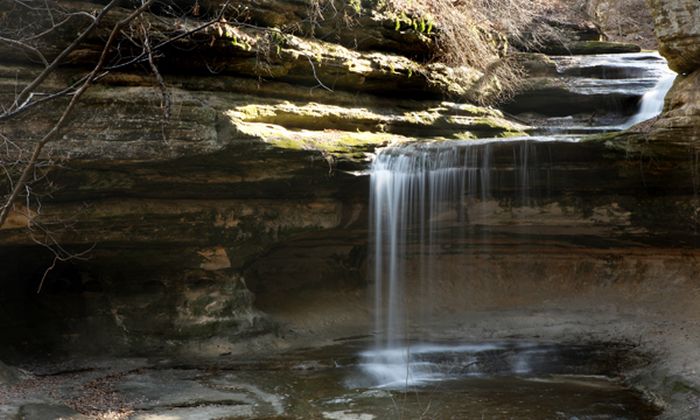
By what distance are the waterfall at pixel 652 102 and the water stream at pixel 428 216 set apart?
24mm

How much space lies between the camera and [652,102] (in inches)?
497

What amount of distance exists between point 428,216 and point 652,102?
465 cm


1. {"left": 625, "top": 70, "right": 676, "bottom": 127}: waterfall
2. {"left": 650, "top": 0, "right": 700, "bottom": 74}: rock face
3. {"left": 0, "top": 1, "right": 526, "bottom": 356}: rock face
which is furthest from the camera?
{"left": 625, "top": 70, "right": 676, "bottom": 127}: waterfall

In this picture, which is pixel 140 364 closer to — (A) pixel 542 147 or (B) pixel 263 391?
(B) pixel 263 391

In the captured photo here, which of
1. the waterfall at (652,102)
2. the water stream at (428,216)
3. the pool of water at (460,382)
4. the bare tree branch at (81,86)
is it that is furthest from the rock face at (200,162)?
the bare tree branch at (81,86)

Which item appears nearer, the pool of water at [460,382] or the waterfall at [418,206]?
the pool of water at [460,382]

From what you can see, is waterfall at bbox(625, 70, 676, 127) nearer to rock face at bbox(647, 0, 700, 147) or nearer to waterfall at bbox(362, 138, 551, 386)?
rock face at bbox(647, 0, 700, 147)

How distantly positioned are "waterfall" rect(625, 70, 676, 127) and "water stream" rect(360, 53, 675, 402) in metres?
0.02

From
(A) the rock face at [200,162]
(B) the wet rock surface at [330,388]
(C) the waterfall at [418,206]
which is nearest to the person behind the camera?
(B) the wet rock surface at [330,388]

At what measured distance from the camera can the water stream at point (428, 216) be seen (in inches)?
414

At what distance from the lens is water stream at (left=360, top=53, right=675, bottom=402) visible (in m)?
10.5

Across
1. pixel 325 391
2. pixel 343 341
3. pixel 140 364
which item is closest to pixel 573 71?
pixel 343 341

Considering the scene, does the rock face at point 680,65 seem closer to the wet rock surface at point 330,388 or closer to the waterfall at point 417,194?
the waterfall at point 417,194

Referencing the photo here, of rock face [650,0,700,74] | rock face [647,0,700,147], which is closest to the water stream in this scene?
rock face [647,0,700,147]
